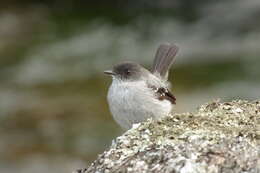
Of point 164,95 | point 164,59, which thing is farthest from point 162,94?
point 164,59

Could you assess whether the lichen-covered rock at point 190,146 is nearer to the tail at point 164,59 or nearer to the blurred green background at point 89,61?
the tail at point 164,59

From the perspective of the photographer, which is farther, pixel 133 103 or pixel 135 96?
pixel 135 96

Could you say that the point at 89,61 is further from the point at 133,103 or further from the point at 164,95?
the point at 133,103

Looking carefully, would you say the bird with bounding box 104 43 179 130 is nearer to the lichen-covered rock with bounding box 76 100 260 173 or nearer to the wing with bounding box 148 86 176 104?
the wing with bounding box 148 86 176 104

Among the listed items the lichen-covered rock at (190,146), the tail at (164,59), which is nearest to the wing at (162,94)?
the tail at (164,59)

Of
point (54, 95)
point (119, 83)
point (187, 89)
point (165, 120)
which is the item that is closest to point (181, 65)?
point (187, 89)

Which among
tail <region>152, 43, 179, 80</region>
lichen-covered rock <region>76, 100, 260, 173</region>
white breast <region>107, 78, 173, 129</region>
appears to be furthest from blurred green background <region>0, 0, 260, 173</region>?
lichen-covered rock <region>76, 100, 260, 173</region>
